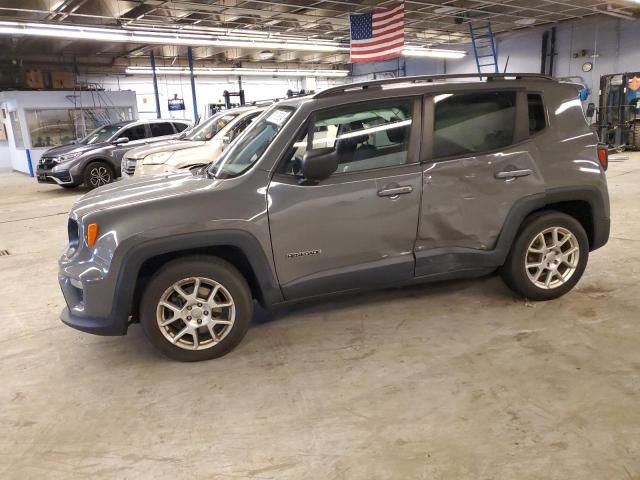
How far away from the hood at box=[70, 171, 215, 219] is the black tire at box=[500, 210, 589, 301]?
2.30m

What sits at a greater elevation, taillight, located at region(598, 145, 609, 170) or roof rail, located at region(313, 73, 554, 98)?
roof rail, located at region(313, 73, 554, 98)

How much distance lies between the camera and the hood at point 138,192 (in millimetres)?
3227

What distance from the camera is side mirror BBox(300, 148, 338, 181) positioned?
318 cm

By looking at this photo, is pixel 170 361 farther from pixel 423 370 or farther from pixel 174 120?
pixel 174 120

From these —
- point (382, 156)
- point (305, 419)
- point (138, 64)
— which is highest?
point (138, 64)

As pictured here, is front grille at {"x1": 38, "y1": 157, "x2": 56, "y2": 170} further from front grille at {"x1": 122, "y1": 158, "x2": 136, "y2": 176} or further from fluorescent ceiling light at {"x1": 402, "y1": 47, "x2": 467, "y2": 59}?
fluorescent ceiling light at {"x1": 402, "y1": 47, "x2": 467, "y2": 59}

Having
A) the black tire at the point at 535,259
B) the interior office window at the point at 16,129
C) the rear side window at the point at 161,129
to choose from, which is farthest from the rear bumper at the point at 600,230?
the interior office window at the point at 16,129

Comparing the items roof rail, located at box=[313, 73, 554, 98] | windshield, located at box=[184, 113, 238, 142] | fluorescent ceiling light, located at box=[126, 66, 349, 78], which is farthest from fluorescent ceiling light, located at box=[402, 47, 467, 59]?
roof rail, located at box=[313, 73, 554, 98]

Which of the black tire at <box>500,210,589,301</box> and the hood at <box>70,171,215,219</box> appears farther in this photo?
the black tire at <box>500,210,589,301</box>

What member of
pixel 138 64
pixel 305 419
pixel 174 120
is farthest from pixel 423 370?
pixel 138 64

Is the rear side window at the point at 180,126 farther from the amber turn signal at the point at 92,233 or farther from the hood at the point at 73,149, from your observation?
the amber turn signal at the point at 92,233

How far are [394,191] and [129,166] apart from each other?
691cm

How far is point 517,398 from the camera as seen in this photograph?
2.77 m

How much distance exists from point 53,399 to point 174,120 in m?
10.9
